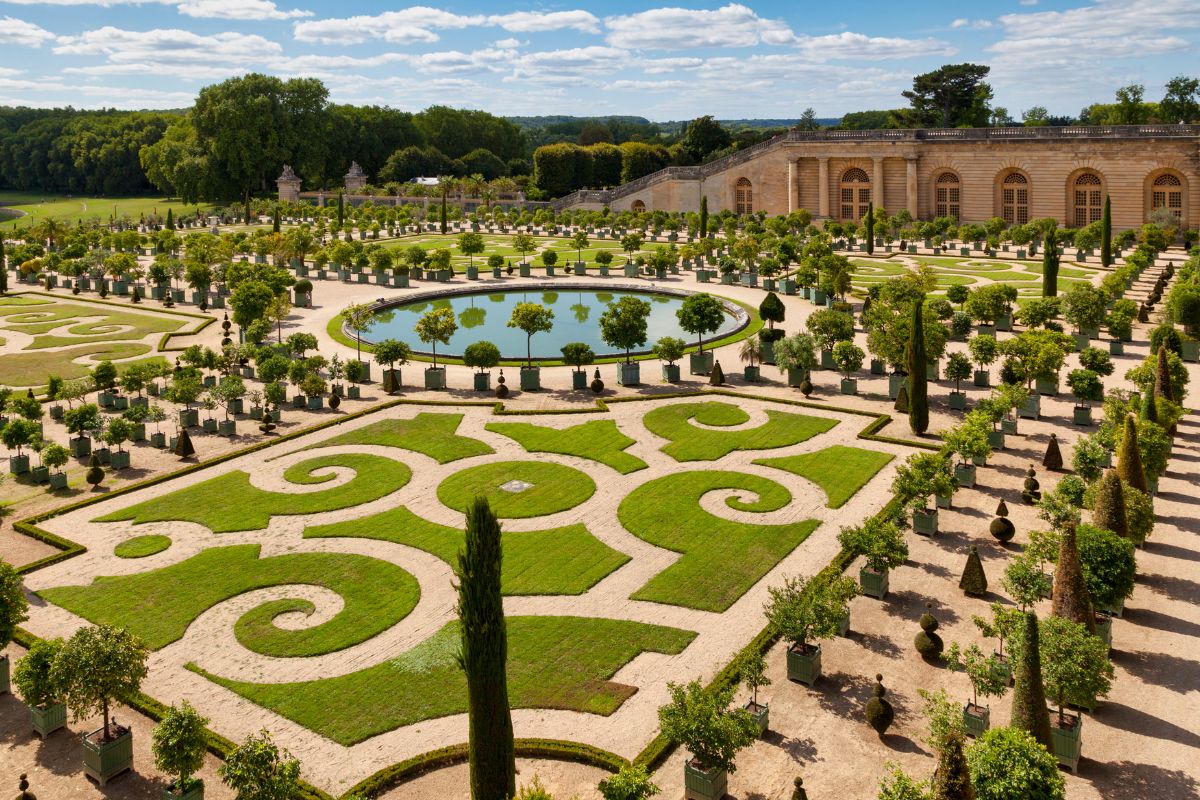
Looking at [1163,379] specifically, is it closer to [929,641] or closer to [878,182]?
[929,641]

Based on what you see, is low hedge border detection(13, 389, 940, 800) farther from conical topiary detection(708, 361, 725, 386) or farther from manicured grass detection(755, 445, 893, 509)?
conical topiary detection(708, 361, 725, 386)

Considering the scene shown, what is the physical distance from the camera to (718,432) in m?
40.2

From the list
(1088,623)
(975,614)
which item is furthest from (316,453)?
(1088,623)

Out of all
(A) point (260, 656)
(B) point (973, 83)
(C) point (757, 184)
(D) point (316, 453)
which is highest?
(B) point (973, 83)

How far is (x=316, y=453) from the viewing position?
126 feet

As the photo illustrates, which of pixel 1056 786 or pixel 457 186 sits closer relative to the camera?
pixel 1056 786

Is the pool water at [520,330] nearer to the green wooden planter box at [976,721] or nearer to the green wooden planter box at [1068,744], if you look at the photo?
the green wooden planter box at [976,721]

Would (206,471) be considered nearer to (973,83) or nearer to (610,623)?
(610,623)

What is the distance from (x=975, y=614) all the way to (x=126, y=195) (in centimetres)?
17202

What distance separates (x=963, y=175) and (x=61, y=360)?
83.3 metres

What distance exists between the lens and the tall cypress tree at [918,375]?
1511 inches

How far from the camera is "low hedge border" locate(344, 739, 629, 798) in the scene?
63.4 feet

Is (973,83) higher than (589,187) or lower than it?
higher

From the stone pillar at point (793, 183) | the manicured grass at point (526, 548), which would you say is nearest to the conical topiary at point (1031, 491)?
the manicured grass at point (526, 548)
